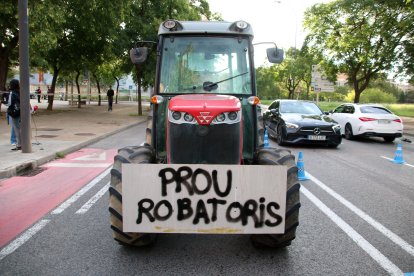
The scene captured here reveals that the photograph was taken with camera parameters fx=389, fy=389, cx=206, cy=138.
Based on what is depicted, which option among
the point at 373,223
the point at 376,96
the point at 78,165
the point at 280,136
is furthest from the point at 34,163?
the point at 376,96

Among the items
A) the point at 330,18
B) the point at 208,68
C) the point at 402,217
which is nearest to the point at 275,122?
the point at 402,217

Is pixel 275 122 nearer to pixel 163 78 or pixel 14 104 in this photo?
pixel 14 104

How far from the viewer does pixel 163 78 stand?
4961mm

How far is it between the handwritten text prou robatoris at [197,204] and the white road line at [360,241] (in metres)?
1.33

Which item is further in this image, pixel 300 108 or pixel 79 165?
pixel 300 108

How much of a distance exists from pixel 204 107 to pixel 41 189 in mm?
4480

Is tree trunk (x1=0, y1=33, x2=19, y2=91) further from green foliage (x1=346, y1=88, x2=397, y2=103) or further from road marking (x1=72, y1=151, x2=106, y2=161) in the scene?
green foliage (x1=346, y1=88, x2=397, y2=103)

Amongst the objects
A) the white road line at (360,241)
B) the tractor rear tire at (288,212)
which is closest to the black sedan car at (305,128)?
the white road line at (360,241)

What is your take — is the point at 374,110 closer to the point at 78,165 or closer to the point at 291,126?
the point at 291,126

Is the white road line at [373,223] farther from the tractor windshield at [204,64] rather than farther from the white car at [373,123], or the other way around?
the white car at [373,123]

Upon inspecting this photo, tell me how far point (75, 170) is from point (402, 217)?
261 inches

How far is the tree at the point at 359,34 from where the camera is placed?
86.2ft

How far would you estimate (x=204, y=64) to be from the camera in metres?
4.91

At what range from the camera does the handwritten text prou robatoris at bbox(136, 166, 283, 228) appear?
3754 mm
